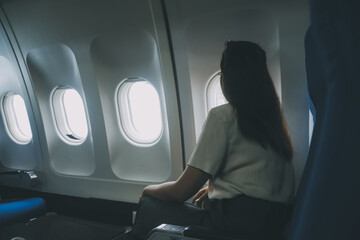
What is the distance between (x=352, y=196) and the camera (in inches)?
26.6

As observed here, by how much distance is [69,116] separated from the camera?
4000mm

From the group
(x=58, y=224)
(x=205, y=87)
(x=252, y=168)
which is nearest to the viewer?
(x=252, y=168)

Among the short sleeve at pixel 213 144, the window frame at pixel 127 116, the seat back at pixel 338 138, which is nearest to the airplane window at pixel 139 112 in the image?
the window frame at pixel 127 116

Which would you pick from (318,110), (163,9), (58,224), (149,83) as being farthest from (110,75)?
(318,110)

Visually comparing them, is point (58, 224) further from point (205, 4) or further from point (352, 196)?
point (352, 196)

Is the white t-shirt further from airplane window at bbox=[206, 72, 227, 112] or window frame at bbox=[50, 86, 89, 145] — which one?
window frame at bbox=[50, 86, 89, 145]

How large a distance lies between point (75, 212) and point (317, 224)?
3.61 meters

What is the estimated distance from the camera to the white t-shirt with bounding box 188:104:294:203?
1.38 m

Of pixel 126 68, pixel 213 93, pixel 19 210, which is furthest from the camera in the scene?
pixel 19 210

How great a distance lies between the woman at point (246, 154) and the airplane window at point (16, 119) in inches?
155

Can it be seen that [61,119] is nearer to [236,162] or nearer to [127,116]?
[127,116]

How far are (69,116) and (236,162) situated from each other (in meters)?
3.15

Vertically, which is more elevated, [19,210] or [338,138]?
[338,138]

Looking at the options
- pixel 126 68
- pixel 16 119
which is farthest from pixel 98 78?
pixel 16 119
